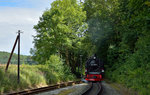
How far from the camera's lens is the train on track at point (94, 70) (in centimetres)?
2114

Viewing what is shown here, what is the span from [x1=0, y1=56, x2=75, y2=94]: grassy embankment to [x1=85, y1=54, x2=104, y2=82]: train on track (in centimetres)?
426

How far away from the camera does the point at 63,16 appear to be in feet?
95.1

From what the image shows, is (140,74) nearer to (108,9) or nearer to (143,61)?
(143,61)

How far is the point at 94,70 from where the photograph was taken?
73.5ft

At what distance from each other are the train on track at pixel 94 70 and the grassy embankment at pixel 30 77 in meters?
4.26

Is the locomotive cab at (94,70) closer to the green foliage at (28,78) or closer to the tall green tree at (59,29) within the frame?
the green foliage at (28,78)

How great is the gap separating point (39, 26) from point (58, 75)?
36.6 ft

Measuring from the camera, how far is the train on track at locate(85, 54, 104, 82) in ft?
69.4

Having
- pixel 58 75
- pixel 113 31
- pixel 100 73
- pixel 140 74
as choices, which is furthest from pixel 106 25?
pixel 140 74

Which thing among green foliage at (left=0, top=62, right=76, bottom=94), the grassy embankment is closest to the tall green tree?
the grassy embankment

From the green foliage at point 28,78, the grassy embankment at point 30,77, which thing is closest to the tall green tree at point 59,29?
the grassy embankment at point 30,77

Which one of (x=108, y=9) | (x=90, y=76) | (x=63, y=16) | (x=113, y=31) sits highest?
(x=108, y=9)

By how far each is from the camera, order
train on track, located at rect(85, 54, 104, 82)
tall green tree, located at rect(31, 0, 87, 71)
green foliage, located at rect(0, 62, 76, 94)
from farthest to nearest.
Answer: tall green tree, located at rect(31, 0, 87, 71), train on track, located at rect(85, 54, 104, 82), green foliage, located at rect(0, 62, 76, 94)

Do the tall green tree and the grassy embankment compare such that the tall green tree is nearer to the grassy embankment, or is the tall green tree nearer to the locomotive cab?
the grassy embankment
